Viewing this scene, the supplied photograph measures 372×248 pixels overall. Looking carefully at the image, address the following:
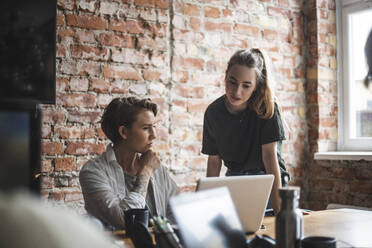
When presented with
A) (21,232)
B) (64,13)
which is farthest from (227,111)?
(21,232)

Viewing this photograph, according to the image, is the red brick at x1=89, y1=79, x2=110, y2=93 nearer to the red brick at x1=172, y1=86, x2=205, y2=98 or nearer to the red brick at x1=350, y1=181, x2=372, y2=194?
the red brick at x1=172, y1=86, x2=205, y2=98

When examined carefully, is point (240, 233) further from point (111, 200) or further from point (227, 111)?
point (227, 111)

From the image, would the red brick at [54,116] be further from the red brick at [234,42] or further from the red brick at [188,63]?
the red brick at [234,42]

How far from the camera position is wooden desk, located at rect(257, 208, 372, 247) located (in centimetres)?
142

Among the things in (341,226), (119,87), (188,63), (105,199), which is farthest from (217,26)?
(341,226)

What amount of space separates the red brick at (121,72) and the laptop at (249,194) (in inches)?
55.2

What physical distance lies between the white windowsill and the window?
203mm

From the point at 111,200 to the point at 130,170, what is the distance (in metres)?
0.32

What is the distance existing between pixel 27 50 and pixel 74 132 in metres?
0.94

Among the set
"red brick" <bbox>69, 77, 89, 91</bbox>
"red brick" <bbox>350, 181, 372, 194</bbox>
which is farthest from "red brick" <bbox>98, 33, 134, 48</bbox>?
"red brick" <bbox>350, 181, 372, 194</bbox>

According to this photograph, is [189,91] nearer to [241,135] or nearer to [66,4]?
[241,135]

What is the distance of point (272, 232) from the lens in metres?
1.53

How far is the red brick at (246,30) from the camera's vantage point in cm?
309

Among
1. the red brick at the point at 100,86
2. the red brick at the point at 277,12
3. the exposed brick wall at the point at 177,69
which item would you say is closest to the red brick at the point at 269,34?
the exposed brick wall at the point at 177,69
